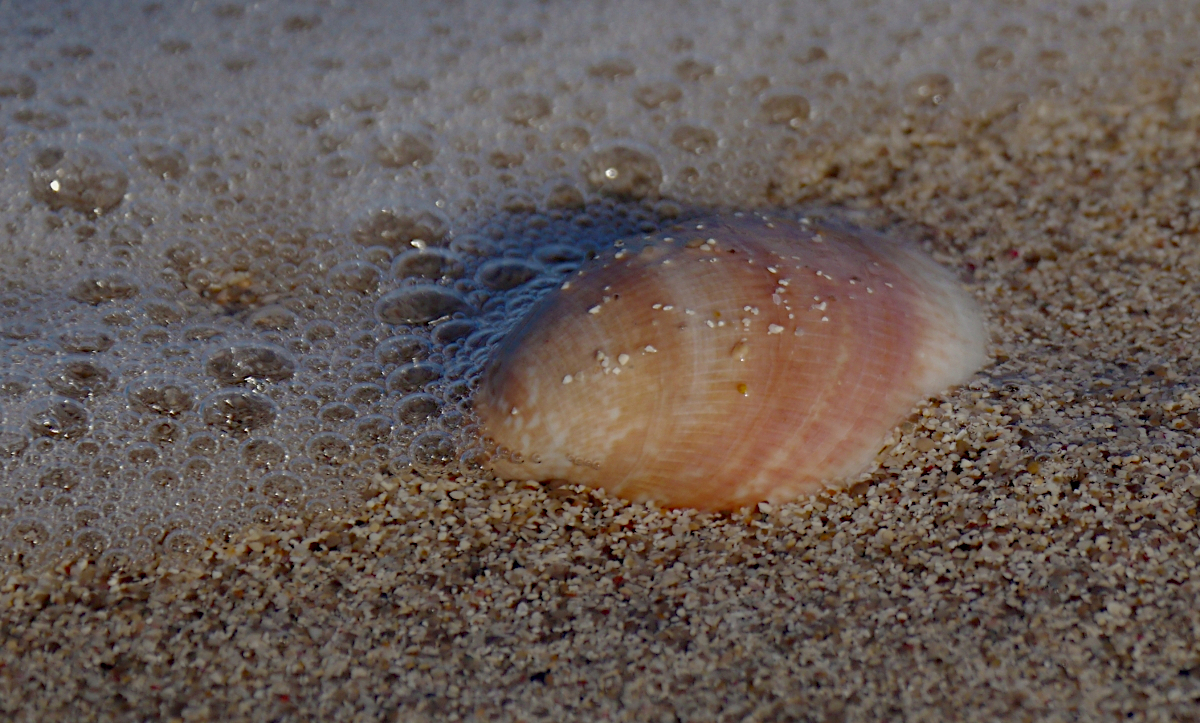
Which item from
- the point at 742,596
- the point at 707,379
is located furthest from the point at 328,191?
the point at 742,596

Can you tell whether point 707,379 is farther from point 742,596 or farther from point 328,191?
point 328,191

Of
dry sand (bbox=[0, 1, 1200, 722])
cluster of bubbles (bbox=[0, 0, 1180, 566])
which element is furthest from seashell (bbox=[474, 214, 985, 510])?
cluster of bubbles (bbox=[0, 0, 1180, 566])

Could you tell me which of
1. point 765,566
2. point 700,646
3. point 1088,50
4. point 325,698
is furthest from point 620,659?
point 1088,50

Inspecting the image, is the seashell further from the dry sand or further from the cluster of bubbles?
the cluster of bubbles

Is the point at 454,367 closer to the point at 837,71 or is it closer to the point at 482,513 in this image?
the point at 482,513

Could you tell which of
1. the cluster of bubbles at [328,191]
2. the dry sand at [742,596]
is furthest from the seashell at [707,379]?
the cluster of bubbles at [328,191]

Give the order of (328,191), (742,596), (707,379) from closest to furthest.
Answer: (742,596) → (707,379) → (328,191)
